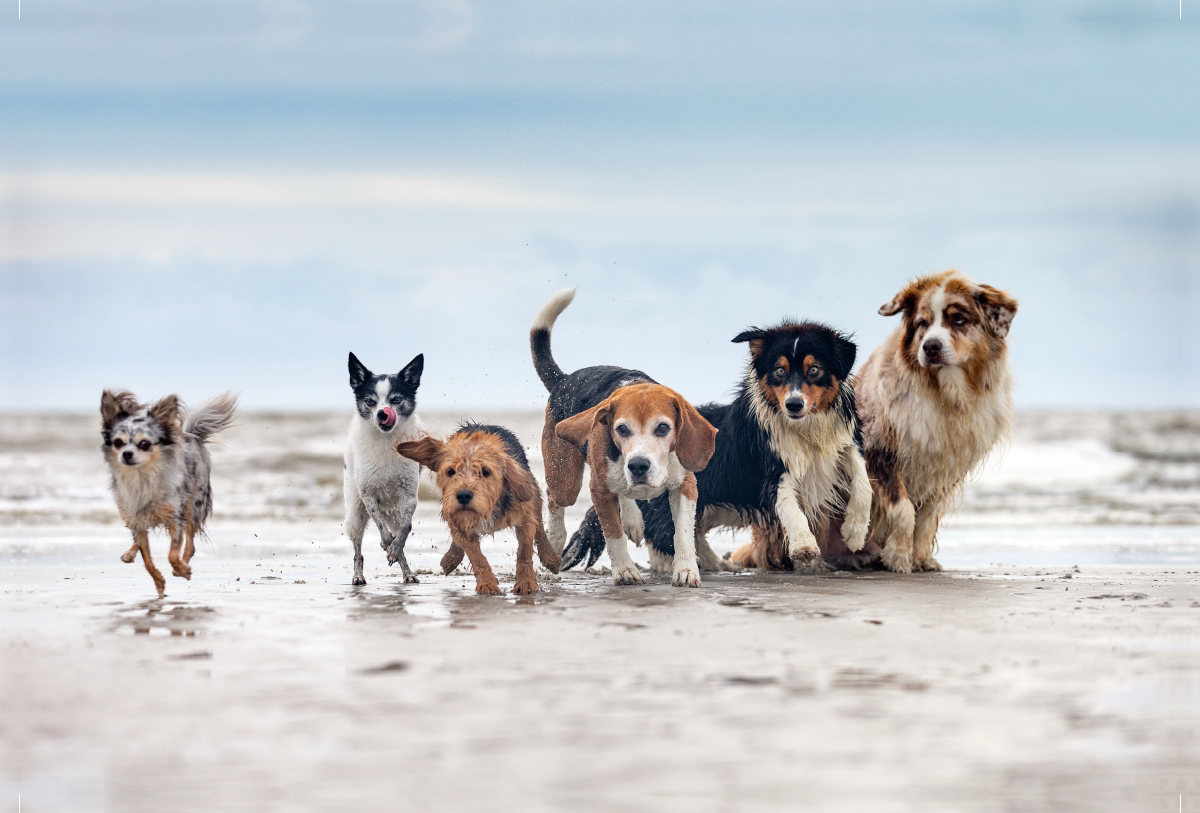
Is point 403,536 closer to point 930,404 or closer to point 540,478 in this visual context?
point 930,404

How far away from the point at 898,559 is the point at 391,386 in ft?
11.5

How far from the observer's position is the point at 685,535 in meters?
6.64

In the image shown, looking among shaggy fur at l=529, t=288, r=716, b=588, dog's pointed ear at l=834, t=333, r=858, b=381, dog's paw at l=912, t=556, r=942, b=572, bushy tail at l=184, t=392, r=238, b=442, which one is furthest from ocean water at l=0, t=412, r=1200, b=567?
shaggy fur at l=529, t=288, r=716, b=588

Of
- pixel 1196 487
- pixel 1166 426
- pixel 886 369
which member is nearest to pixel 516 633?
pixel 886 369

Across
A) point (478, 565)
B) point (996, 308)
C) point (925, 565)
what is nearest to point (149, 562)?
point (478, 565)

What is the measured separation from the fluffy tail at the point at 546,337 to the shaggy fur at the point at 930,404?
2158mm

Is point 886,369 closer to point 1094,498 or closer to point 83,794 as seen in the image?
point 83,794

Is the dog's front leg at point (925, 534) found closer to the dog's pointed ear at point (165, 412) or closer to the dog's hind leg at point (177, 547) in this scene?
the dog's hind leg at point (177, 547)

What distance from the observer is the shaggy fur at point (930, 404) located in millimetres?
7055

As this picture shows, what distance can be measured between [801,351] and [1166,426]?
2078cm

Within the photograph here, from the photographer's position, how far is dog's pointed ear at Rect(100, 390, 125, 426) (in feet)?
21.4

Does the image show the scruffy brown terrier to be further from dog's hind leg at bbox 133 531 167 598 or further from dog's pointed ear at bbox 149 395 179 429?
dog's hind leg at bbox 133 531 167 598

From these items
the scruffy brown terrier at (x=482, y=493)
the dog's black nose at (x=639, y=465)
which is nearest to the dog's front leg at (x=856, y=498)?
the dog's black nose at (x=639, y=465)

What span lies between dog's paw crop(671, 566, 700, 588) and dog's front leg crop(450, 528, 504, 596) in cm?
104
